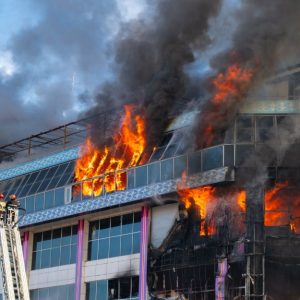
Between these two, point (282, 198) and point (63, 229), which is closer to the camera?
point (282, 198)

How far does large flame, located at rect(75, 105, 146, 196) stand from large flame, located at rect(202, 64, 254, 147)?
184 inches

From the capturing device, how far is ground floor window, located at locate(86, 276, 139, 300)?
38.7 m

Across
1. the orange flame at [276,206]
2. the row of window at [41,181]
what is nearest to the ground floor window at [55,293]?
the row of window at [41,181]

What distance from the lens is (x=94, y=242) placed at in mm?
41781

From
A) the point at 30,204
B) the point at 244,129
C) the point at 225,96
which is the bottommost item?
the point at 30,204

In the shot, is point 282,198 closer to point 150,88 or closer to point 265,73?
point 265,73

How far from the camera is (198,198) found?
36.5 m

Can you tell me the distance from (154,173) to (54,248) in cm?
931

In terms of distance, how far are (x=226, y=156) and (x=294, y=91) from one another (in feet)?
19.8

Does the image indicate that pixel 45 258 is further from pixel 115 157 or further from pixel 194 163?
pixel 194 163

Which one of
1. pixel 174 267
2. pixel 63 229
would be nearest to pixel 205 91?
pixel 174 267

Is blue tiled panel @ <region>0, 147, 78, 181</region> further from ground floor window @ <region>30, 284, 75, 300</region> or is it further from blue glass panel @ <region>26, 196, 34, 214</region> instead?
ground floor window @ <region>30, 284, 75, 300</region>

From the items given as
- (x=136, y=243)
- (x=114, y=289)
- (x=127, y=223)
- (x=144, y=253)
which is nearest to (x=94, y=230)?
(x=127, y=223)

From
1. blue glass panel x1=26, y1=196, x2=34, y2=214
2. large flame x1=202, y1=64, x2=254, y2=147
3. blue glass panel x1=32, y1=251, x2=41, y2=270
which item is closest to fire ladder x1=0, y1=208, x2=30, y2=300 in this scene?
large flame x1=202, y1=64, x2=254, y2=147
